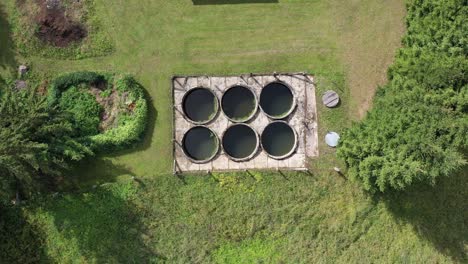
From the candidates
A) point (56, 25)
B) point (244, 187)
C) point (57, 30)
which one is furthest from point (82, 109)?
point (244, 187)

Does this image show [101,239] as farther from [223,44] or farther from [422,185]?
[422,185]

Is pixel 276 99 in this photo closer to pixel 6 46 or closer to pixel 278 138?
pixel 278 138

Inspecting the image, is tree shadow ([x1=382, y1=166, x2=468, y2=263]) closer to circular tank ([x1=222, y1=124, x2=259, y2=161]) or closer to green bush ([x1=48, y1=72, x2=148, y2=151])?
circular tank ([x1=222, y1=124, x2=259, y2=161])

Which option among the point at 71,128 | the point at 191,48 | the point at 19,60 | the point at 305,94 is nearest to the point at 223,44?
the point at 191,48

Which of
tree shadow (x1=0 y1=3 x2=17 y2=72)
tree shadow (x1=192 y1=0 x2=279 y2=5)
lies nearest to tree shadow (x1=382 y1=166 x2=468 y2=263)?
tree shadow (x1=192 y1=0 x2=279 y2=5)

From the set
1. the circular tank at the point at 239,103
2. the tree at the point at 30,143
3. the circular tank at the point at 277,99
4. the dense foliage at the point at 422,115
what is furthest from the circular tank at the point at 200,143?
the dense foliage at the point at 422,115

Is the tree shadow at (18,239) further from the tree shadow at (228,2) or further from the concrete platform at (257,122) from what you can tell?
the tree shadow at (228,2)
